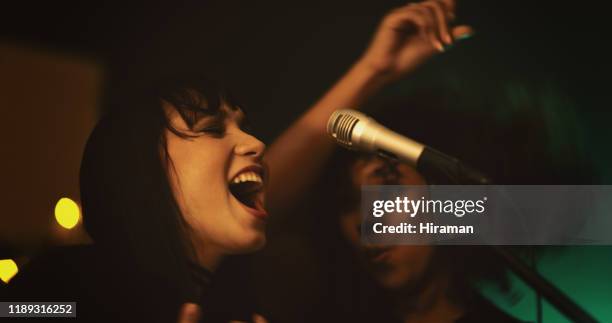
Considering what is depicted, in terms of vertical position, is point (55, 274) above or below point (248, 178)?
below

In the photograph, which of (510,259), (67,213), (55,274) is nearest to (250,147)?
(67,213)

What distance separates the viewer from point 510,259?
7.12 feet

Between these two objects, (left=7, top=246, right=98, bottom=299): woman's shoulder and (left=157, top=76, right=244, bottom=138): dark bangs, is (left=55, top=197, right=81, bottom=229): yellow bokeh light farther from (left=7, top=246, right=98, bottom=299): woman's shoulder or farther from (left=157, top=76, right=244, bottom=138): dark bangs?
(left=157, top=76, right=244, bottom=138): dark bangs

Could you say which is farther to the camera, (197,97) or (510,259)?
(197,97)

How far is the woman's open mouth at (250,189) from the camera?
2.32 meters

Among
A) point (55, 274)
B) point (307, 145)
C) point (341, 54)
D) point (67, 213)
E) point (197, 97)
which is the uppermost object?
point (341, 54)

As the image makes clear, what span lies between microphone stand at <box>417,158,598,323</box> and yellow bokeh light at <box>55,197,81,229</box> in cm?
127

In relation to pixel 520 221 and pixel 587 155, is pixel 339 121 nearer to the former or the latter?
pixel 520 221

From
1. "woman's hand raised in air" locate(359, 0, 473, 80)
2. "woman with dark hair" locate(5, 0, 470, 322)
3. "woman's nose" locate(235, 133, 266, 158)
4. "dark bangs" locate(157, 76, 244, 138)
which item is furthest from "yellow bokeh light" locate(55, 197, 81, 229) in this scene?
"woman's hand raised in air" locate(359, 0, 473, 80)

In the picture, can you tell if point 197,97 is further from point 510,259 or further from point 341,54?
point 510,259

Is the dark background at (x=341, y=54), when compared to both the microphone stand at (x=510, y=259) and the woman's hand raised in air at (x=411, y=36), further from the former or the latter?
the microphone stand at (x=510, y=259)

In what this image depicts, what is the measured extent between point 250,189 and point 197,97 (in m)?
0.40

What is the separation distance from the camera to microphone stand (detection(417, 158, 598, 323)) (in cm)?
209

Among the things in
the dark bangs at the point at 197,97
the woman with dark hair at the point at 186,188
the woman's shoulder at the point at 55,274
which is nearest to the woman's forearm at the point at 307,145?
the woman with dark hair at the point at 186,188
